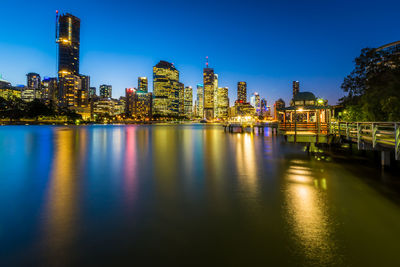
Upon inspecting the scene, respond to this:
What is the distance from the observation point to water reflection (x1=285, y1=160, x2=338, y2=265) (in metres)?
4.99

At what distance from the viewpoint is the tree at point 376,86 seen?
21562mm

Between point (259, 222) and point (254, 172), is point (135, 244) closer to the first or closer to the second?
point (259, 222)

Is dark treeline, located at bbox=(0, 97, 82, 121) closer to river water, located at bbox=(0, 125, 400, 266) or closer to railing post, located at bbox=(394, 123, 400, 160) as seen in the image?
river water, located at bbox=(0, 125, 400, 266)

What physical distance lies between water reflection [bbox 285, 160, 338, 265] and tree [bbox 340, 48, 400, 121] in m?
16.4

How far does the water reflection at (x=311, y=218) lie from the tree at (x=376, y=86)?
53.8ft

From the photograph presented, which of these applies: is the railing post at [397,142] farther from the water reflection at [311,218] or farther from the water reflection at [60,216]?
the water reflection at [60,216]

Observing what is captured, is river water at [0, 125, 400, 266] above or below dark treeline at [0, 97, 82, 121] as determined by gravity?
below

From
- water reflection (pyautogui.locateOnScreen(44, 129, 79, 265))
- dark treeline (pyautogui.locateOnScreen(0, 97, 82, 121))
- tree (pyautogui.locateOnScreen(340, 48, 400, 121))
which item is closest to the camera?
water reflection (pyautogui.locateOnScreen(44, 129, 79, 265))

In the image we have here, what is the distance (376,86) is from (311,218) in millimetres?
24753

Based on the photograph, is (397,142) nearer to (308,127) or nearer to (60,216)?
(308,127)

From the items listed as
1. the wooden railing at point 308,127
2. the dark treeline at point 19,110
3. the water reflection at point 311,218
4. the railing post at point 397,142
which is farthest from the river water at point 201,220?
the dark treeline at point 19,110

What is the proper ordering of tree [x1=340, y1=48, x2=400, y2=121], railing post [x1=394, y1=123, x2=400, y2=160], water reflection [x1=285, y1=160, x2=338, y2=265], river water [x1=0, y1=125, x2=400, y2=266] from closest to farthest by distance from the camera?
1. river water [x1=0, y1=125, x2=400, y2=266]
2. water reflection [x1=285, y1=160, x2=338, y2=265]
3. railing post [x1=394, y1=123, x2=400, y2=160]
4. tree [x1=340, y1=48, x2=400, y2=121]

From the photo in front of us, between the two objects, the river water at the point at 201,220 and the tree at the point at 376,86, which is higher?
the tree at the point at 376,86

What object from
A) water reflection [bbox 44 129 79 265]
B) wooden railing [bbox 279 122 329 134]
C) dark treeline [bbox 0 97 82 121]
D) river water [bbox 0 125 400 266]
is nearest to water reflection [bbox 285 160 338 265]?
river water [bbox 0 125 400 266]
